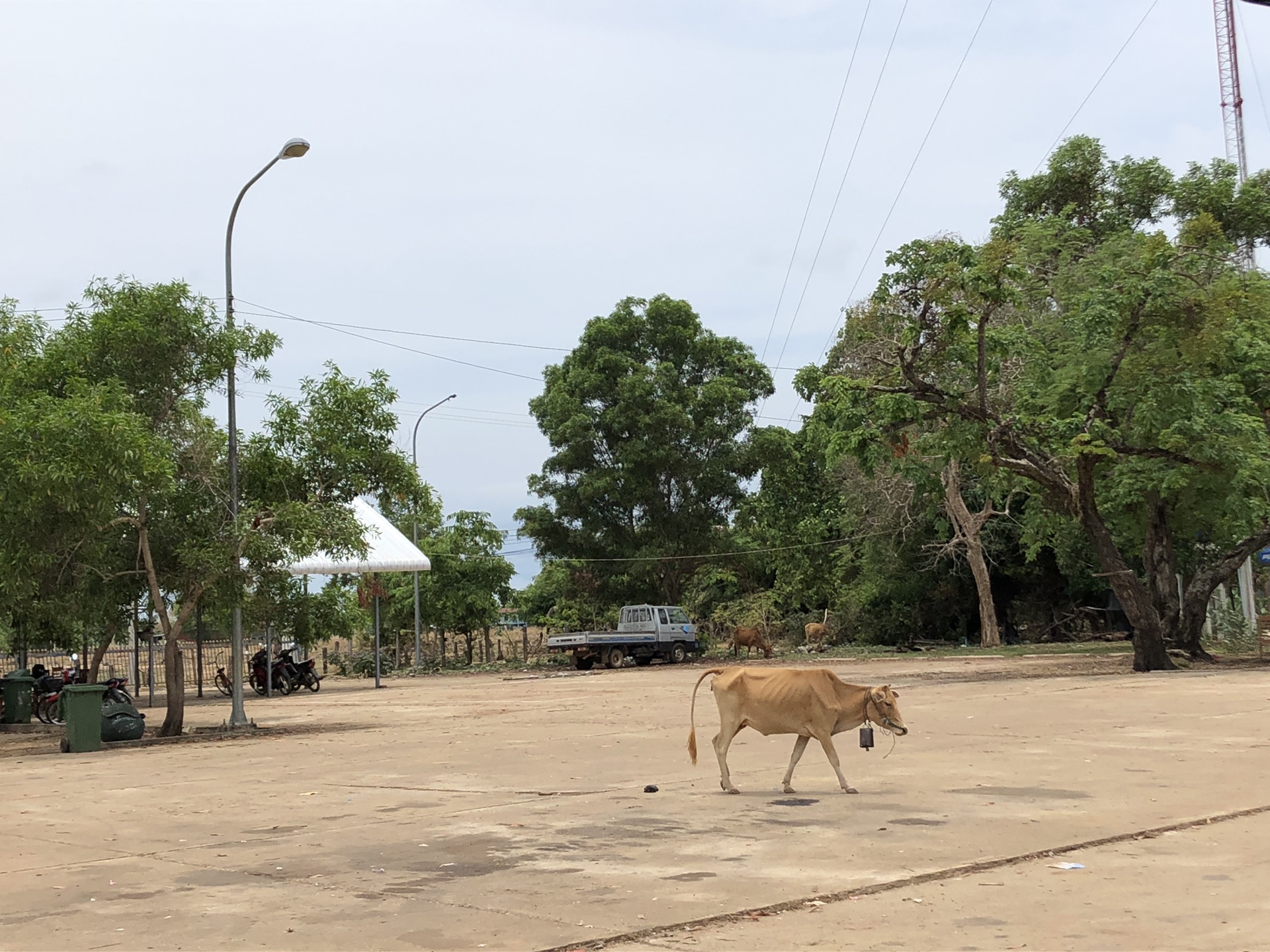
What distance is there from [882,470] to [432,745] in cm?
3286

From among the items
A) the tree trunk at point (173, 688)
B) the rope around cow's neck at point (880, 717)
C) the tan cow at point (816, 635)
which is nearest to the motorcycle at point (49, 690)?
the tree trunk at point (173, 688)

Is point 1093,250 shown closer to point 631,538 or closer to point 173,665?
point 631,538

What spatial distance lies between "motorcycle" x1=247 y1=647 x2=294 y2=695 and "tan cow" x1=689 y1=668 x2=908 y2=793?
90.2 feet

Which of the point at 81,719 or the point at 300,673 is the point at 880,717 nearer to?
the point at 81,719

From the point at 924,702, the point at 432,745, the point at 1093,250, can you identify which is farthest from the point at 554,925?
the point at 1093,250

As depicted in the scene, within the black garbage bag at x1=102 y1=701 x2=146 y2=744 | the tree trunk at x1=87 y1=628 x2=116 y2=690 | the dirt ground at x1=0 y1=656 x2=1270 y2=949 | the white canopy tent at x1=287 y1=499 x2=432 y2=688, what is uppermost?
the white canopy tent at x1=287 y1=499 x2=432 y2=688

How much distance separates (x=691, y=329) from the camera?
48844 mm

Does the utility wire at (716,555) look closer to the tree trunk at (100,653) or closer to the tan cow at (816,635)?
the tan cow at (816,635)

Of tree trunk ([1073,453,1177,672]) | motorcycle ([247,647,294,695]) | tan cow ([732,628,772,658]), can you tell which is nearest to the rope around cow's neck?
tree trunk ([1073,453,1177,672])

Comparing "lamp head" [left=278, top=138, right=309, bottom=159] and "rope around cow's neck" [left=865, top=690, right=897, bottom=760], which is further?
"lamp head" [left=278, top=138, right=309, bottom=159]

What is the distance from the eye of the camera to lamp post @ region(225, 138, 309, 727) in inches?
822

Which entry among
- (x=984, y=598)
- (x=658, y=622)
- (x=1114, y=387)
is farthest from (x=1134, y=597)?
(x=658, y=622)

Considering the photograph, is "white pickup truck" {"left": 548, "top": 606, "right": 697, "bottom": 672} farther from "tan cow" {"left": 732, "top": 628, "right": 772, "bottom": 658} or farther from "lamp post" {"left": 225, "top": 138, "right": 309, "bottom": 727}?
"lamp post" {"left": 225, "top": 138, "right": 309, "bottom": 727}

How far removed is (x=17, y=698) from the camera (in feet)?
87.3
